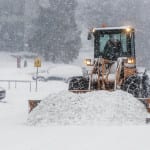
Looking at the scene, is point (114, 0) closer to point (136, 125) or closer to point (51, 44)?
point (51, 44)

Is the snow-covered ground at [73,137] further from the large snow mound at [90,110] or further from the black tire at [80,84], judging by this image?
the black tire at [80,84]

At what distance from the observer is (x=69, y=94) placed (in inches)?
598

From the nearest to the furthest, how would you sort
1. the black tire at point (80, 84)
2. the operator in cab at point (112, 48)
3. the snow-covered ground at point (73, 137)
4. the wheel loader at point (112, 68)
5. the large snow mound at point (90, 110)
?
the snow-covered ground at point (73, 137) < the large snow mound at point (90, 110) < the wheel loader at point (112, 68) < the black tire at point (80, 84) < the operator in cab at point (112, 48)

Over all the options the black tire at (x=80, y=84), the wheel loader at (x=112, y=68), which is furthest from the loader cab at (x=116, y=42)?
the black tire at (x=80, y=84)

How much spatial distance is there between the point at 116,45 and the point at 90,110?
4.55 m

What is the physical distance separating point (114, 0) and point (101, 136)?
66897 mm

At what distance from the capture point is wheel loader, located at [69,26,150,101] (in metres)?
16.6

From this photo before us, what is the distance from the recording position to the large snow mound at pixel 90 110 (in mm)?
13961

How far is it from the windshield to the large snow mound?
119 inches

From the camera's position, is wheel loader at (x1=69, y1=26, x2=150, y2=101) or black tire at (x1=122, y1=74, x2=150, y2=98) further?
wheel loader at (x1=69, y1=26, x2=150, y2=101)

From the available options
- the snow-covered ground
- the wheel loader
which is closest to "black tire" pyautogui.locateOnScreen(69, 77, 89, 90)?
the wheel loader

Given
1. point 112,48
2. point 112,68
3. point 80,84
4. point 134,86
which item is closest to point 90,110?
point 134,86

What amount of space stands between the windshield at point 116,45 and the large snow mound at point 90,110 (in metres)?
3.03

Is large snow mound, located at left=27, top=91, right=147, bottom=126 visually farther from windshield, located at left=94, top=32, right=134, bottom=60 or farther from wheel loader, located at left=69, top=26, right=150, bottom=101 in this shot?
windshield, located at left=94, top=32, right=134, bottom=60
